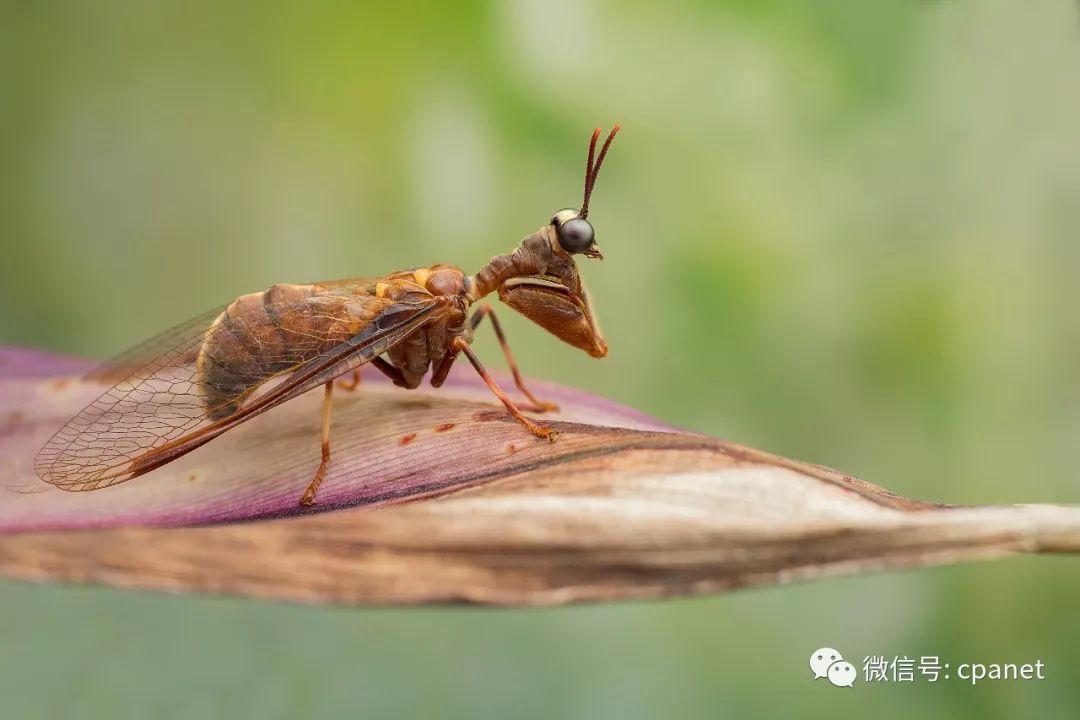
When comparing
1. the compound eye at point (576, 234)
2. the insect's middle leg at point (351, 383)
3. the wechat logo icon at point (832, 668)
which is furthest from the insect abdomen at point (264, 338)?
the wechat logo icon at point (832, 668)

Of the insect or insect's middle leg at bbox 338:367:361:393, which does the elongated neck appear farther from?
insect's middle leg at bbox 338:367:361:393

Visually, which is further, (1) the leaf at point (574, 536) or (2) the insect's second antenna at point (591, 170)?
(2) the insect's second antenna at point (591, 170)

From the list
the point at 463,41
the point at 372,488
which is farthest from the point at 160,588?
the point at 463,41

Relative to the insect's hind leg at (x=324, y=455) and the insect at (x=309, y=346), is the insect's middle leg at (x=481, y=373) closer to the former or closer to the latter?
the insect at (x=309, y=346)

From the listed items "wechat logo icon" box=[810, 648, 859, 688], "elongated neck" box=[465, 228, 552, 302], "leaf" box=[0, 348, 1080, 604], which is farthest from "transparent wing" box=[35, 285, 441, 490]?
"wechat logo icon" box=[810, 648, 859, 688]

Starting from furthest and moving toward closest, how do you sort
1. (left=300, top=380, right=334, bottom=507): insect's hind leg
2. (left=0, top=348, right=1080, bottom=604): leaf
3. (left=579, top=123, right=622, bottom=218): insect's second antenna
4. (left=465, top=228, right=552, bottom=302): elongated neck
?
(left=465, top=228, right=552, bottom=302): elongated neck
(left=579, top=123, right=622, bottom=218): insect's second antenna
(left=300, top=380, right=334, bottom=507): insect's hind leg
(left=0, top=348, right=1080, bottom=604): leaf

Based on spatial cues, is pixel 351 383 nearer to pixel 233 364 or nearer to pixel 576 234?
pixel 233 364
